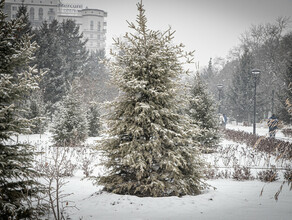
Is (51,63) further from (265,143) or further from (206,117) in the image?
(265,143)


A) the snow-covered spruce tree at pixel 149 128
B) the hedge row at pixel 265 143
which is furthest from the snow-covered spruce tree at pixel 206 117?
the snow-covered spruce tree at pixel 149 128

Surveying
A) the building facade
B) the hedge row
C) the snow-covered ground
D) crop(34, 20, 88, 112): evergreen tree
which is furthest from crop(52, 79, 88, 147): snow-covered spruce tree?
the building facade

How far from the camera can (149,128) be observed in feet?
17.8

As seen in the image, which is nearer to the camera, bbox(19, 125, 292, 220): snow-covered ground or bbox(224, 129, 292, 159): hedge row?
bbox(19, 125, 292, 220): snow-covered ground

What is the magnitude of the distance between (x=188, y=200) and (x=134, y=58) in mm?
3537

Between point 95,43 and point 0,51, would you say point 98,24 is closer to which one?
point 95,43

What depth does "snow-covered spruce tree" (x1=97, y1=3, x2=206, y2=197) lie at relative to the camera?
210 inches

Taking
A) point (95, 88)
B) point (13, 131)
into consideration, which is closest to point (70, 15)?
point (95, 88)

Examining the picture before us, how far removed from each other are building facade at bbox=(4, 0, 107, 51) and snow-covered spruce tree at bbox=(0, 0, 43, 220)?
95278 mm

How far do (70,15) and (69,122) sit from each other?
10902cm

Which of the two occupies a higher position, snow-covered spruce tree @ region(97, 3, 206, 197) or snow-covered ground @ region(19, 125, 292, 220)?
snow-covered spruce tree @ region(97, 3, 206, 197)

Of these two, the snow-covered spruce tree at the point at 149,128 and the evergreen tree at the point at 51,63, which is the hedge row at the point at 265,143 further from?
the evergreen tree at the point at 51,63

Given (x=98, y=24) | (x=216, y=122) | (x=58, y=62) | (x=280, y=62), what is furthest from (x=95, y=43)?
(x=216, y=122)

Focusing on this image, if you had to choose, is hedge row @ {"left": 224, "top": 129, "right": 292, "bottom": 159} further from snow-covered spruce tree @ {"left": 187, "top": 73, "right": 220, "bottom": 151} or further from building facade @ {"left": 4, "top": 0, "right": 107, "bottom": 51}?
building facade @ {"left": 4, "top": 0, "right": 107, "bottom": 51}
